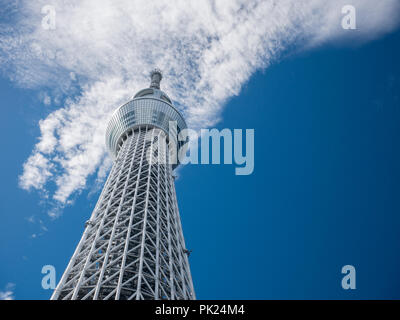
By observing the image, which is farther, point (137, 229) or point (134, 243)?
point (137, 229)

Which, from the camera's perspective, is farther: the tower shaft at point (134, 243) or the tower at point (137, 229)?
the tower at point (137, 229)

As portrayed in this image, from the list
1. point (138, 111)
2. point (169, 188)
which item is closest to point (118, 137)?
point (138, 111)

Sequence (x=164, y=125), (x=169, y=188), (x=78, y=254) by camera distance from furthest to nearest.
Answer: (x=164, y=125) < (x=169, y=188) < (x=78, y=254)

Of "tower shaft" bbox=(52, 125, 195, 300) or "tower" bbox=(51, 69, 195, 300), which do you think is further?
"tower" bbox=(51, 69, 195, 300)

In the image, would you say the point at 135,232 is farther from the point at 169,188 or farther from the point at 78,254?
the point at 169,188
